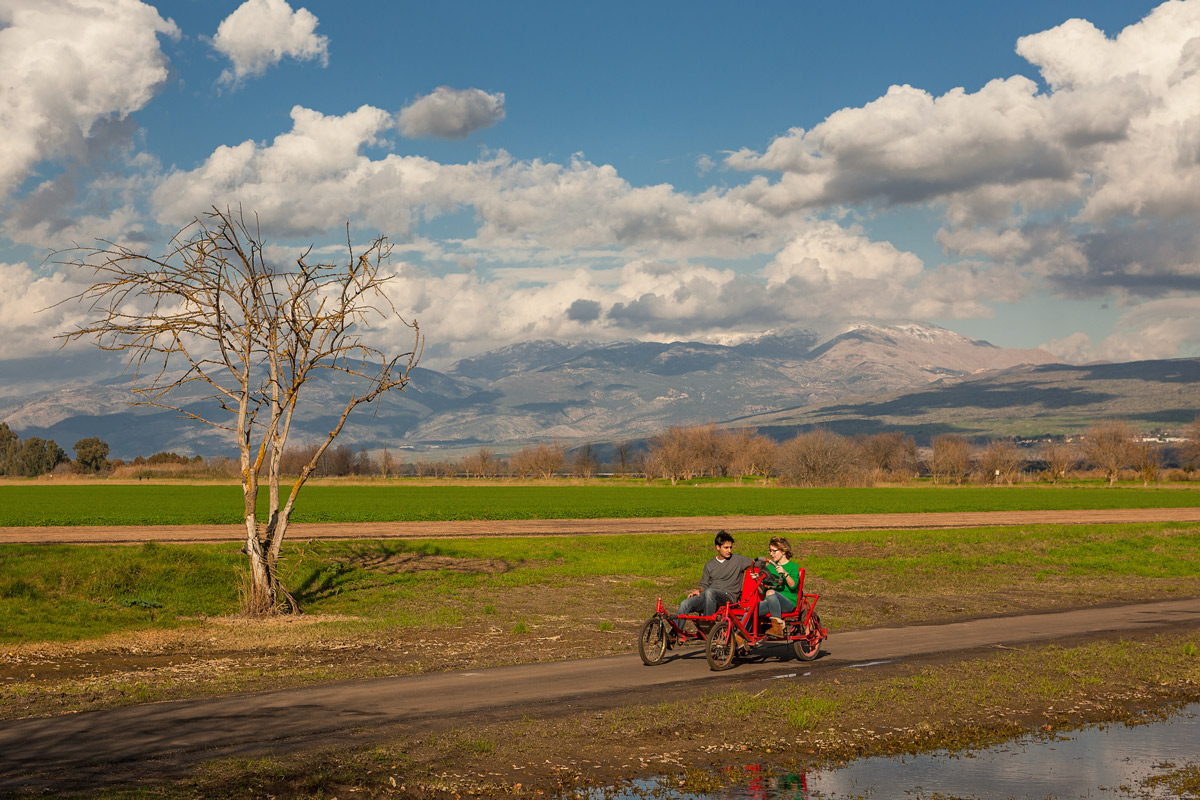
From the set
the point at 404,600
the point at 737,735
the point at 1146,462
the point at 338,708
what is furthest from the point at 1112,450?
the point at 338,708

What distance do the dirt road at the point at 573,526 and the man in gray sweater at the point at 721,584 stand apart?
31171 mm

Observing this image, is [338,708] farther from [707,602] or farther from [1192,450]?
[1192,450]

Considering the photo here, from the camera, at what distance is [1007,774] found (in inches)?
448

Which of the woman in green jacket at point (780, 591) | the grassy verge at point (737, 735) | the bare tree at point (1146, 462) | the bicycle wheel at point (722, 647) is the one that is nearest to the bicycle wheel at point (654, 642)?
the bicycle wheel at point (722, 647)

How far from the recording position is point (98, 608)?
23.7m

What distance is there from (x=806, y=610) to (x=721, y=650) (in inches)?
78.8

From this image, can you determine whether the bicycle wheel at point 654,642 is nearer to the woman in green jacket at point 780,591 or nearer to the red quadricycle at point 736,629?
the red quadricycle at point 736,629

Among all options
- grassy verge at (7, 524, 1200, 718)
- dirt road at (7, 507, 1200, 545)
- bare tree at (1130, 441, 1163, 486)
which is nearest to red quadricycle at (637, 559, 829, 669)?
grassy verge at (7, 524, 1200, 718)

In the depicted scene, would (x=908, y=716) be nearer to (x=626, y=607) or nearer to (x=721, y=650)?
(x=721, y=650)

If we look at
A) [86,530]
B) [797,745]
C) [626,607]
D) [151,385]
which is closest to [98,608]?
[151,385]

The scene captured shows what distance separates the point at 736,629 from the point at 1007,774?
19.0 ft

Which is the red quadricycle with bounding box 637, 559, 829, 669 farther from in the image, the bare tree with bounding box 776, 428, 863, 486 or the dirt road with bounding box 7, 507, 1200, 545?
the bare tree with bounding box 776, 428, 863, 486

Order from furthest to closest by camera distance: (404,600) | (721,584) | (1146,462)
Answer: (1146,462), (404,600), (721,584)

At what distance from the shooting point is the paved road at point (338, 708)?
35.4ft
